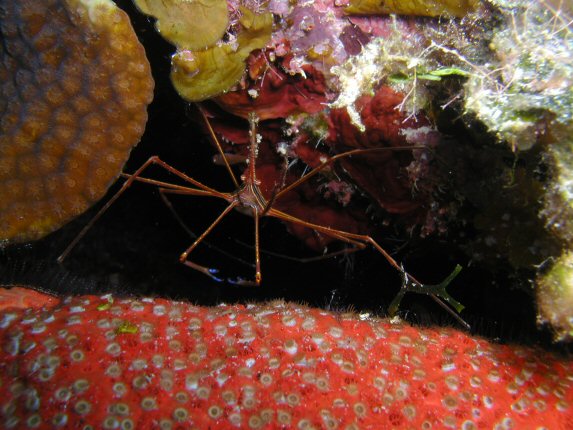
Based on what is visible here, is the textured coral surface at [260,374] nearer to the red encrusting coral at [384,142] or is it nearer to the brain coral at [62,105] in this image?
the brain coral at [62,105]

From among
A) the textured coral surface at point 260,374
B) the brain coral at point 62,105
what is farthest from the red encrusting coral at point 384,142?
the brain coral at point 62,105

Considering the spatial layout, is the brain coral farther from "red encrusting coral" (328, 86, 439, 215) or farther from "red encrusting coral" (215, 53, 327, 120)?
"red encrusting coral" (328, 86, 439, 215)

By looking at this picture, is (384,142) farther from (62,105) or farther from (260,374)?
(62,105)

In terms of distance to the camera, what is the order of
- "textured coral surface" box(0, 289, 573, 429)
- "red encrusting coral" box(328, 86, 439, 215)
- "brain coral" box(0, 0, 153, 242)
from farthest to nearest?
"red encrusting coral" box(328, 86, 439, 215) < "brain coral" box(0, 0, 153, 242) < "textured coral surface" box(0, 289, 573, 429)

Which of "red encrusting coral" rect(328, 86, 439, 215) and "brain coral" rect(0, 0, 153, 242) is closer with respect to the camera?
"brain coral" rect(0, 0, 153, 242)

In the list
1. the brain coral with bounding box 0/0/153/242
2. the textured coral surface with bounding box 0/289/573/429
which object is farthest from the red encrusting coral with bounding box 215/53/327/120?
the textured coral surface with bounding box 0/289/573/429

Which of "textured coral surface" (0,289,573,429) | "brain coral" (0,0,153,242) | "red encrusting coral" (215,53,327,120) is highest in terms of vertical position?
"red encrusting coral" (215,53,327,120)

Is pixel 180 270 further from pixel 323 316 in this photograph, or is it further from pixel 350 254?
pixel 323 316

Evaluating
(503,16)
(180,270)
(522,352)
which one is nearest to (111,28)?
(503,16)
